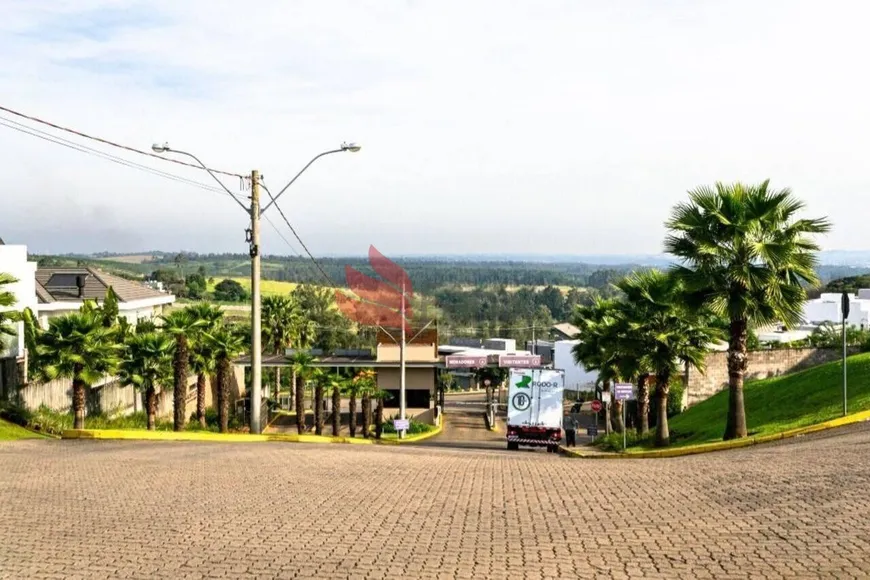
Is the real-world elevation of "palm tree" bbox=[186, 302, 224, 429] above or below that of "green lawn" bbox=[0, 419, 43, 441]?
above

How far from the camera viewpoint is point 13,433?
24297mm

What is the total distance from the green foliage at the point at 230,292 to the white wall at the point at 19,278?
120888mm

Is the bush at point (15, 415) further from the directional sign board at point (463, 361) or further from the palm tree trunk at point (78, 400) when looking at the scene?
the directional sign board at point (463, 361)

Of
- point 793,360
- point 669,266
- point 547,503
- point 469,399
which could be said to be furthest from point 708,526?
point 469,399

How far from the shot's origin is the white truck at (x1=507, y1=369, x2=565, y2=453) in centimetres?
3572

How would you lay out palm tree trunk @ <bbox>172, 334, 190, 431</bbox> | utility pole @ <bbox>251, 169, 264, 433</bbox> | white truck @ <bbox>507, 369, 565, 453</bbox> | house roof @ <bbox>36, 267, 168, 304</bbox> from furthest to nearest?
house roof @ <bbox>36, 267, 168, 304</bbox> → white truck @ <bbox>507, 369, 565, 453</bbox> → palm tree trunk @ <bbox>172, 334, 190, 431</bbox> → utility pole @ <bbox>251, 169, 264, 433</bbox>

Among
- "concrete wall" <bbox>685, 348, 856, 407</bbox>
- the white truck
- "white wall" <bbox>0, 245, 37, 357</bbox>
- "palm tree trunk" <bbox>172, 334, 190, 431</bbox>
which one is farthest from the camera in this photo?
"concrete wall" <bbox>685, 348, 856, 407</bbox>

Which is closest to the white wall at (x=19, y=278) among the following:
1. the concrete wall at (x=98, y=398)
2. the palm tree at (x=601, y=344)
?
the concrete wall at (x=98, y=398)

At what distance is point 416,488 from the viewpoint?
545 inches

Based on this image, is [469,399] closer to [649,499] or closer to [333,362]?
[333,362]

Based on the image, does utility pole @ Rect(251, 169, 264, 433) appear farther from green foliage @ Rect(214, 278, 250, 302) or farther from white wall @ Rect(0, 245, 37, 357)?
green foliage @ Rect(214, 278, 250, 302)

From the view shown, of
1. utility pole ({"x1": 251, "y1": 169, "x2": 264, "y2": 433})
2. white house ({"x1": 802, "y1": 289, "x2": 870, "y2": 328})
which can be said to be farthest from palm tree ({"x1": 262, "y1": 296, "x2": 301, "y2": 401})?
white house ({"x1": 802, "y1": 289, "x2": 870, "y2": 328})

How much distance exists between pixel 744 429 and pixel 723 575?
15.9 m

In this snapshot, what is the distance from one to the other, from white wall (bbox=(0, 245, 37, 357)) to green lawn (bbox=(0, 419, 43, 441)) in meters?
6.45
